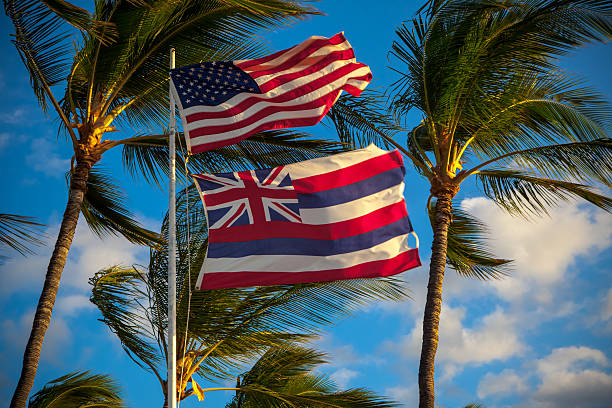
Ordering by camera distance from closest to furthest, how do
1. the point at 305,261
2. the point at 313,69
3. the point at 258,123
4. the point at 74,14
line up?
the point at 305,261, the point at 258,123, the point at 313,69, the point at 74,14

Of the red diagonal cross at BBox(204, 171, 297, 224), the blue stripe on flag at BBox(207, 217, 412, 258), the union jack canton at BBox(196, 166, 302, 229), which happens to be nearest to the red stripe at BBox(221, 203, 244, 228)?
the union jack canton at BBox(196, 166, 302, 229)

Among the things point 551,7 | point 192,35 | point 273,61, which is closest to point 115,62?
point 192,35

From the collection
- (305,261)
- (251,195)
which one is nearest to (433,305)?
(305,261)

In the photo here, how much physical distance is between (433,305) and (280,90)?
4254 mm

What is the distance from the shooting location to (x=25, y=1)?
9.53 m

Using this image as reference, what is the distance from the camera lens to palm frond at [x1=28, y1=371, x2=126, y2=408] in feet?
32.7

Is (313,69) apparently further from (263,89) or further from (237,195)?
(237,195)

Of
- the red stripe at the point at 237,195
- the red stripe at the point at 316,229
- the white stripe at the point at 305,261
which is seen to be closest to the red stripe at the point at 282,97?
the red stripe at the point at 237,195

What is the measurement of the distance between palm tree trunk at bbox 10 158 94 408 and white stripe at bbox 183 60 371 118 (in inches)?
136

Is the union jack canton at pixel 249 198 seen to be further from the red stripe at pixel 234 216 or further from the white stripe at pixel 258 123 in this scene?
the white stripe at pixel 258 123

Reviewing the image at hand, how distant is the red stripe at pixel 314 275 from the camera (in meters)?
6.92

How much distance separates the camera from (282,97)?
7.96 metres

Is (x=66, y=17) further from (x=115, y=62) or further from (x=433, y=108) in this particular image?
(x=433, y=108)

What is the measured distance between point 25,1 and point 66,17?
1.55m
